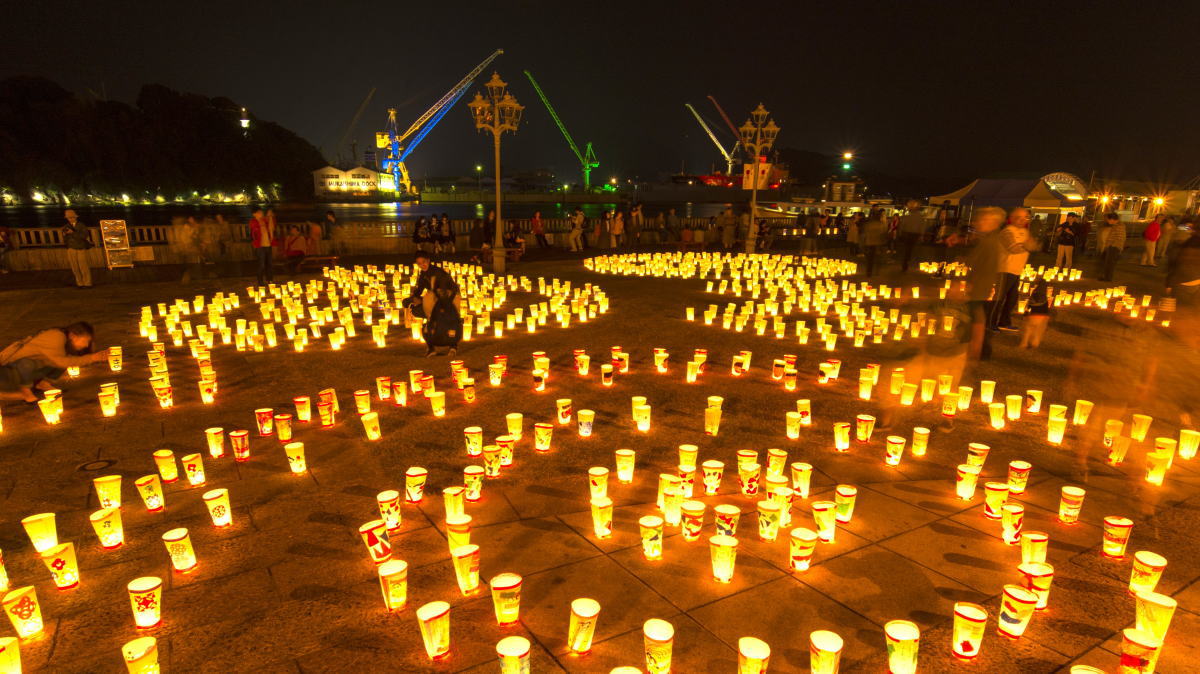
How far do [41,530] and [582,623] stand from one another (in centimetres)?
367

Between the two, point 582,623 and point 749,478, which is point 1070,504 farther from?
point 582,623

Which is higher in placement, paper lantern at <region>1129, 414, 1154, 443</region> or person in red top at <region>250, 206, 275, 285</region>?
person in red top at <region>250, 206, 275, 285</region>

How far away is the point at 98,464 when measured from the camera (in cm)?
554

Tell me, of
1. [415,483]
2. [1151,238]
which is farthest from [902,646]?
[1151,238]

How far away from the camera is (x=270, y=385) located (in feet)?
26.0

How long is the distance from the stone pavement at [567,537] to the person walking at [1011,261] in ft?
6.08

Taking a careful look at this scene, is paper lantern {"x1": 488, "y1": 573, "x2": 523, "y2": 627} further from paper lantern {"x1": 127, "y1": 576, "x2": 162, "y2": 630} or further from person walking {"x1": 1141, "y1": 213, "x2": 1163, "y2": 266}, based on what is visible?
person walking {"x1": 1141, "y1": 213, "x2": 1163, "y2": 266}

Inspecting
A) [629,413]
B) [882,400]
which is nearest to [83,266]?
[629,413]

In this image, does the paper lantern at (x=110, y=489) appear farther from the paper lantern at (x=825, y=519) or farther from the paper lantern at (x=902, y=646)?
the paper lantern at (x=902, y=646)

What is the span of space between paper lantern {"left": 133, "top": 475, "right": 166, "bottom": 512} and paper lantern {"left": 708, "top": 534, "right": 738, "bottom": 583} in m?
4.06

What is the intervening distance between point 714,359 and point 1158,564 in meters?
5.99

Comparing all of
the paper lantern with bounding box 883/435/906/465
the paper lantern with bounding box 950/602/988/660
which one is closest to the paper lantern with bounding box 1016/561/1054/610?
the paper lantern with bounding box 950/602/988/660

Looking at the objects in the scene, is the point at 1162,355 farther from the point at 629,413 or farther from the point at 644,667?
the point at 644,667

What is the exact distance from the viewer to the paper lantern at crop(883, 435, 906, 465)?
17.6 feet
